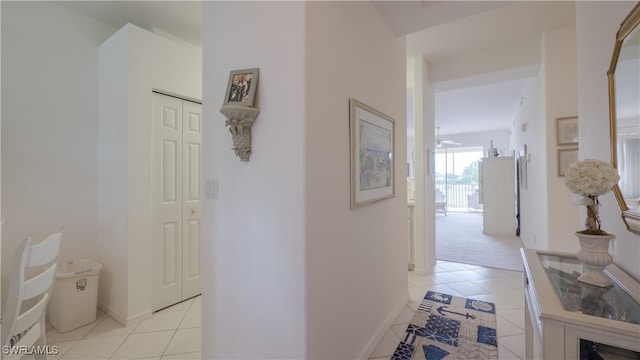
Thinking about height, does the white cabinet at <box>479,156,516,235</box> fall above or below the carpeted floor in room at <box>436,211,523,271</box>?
above

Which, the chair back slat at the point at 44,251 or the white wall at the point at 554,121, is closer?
the chair back slat at the point at 44,251

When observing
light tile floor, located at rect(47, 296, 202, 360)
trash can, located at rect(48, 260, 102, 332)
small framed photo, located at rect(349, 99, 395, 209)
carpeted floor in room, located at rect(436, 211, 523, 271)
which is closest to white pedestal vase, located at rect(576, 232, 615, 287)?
small framed photo, located at rect(349, 99, 395, 209)

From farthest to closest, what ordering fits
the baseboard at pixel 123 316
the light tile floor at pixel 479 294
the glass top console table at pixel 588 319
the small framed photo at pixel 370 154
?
the baseboard at pixel 123 316, the light tile floor at pixel 479 294, the small framed photo at pixel 370 154, the glass top console table at pixel 588 319

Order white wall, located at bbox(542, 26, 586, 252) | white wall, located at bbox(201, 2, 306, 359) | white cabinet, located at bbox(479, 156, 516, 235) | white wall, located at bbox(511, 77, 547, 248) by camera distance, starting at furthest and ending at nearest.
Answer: white cabinet, located at bbox(479, 156, 516, 235)
white wall, located at bbox(511, 77, 547, 248)
white wall, located at bbox(542, 26, 586, 252)
white wall, located at bbox(201, 2, 306, 359)

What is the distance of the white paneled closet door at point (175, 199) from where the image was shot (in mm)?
2596

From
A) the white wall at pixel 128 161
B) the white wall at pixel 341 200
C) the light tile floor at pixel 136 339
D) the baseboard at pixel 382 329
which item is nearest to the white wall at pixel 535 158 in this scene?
the baseboard at pixel 382 329

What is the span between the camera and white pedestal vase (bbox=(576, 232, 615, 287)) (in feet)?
3.68

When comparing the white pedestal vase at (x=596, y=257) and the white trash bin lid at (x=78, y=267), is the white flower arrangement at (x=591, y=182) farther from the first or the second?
the white trash bin lid at (x=78, y=267)

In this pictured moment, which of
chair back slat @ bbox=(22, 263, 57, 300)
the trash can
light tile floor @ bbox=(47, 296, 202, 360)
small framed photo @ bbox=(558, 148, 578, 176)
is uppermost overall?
small framed photo @ bbox=(558, 148, 578, 176)

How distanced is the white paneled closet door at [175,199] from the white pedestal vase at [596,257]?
117 inches

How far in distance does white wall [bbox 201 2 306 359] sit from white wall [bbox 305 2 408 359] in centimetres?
6

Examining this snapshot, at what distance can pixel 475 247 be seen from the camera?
480 cm

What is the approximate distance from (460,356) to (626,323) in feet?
4.15

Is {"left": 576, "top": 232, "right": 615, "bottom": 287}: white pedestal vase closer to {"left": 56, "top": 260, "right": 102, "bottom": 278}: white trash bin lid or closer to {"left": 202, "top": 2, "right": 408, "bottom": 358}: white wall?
{"left": 202, "top": 2, "right": 408, "bottom": 358}: white wall
